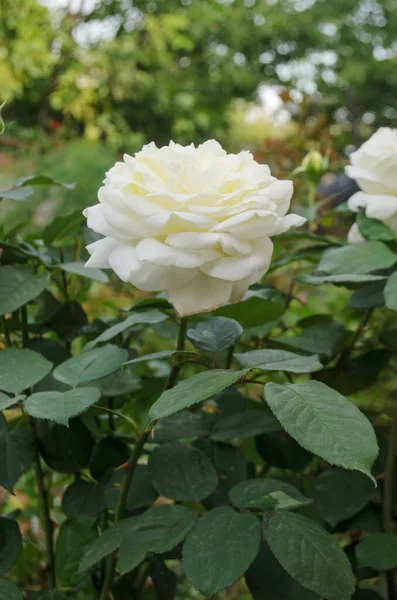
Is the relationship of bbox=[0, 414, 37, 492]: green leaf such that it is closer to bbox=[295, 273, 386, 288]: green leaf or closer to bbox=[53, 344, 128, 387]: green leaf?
bbox=[53, 344, 128, 387]: green leaf

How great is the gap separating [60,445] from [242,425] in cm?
16

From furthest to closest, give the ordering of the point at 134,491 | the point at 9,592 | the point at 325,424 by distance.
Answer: the point at 134,491 → the point at 9,592 → the point at 325,424

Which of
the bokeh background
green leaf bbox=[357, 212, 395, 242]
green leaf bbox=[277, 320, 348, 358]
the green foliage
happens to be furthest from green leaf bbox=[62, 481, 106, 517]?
the bokeh background

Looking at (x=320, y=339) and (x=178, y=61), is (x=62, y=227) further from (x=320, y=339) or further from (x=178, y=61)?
(x=178, y=61)

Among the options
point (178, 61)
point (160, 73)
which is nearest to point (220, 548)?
point (160, 73)

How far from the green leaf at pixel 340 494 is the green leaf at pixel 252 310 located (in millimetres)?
166

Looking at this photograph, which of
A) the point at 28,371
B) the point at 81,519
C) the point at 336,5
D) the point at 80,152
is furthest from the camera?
the point at 336,5

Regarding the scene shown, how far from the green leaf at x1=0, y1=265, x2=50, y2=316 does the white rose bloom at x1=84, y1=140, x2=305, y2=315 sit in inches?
5.5

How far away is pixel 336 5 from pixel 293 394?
343 inches

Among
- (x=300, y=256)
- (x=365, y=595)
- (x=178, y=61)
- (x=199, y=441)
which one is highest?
(x=300, y=256)

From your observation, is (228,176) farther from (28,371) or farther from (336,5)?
(336,5)

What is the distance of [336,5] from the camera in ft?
26.7

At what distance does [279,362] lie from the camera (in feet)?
1.43

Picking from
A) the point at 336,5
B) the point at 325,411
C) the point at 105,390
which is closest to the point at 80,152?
the point at 105,390
